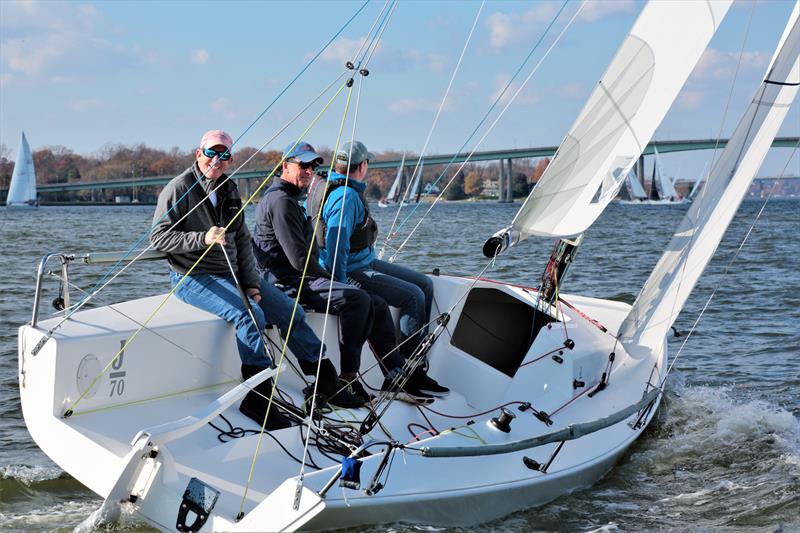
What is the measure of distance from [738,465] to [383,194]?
62.5 m

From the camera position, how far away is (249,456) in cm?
368

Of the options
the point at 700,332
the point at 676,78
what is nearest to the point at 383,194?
the point at 700,332

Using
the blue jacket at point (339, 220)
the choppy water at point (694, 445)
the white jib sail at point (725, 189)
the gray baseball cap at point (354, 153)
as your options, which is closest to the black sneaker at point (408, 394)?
the blue jacket at point (339, 220)

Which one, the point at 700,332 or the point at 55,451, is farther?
the point at 700,332

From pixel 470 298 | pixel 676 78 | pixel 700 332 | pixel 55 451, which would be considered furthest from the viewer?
pixel 700 332

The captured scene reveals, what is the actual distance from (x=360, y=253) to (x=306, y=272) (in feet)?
1.56

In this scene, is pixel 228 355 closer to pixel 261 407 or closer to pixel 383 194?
pixel 261 407

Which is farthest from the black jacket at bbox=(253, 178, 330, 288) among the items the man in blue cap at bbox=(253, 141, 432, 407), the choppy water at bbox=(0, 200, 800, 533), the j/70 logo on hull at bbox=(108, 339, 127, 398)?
the choppy water at bbox=(0, 200, 800, 533)

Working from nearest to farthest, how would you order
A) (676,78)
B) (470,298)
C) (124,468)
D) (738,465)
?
(124,468), (676,78), (738,465), (470,298)

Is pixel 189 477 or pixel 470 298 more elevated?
pixel 470 298

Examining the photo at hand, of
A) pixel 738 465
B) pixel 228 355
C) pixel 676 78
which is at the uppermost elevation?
pixel 676 78

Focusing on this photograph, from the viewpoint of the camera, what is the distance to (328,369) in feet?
14.2

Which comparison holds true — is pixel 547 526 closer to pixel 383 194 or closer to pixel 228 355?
pixel 228 355

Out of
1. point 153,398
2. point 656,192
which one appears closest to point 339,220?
point 153,398
